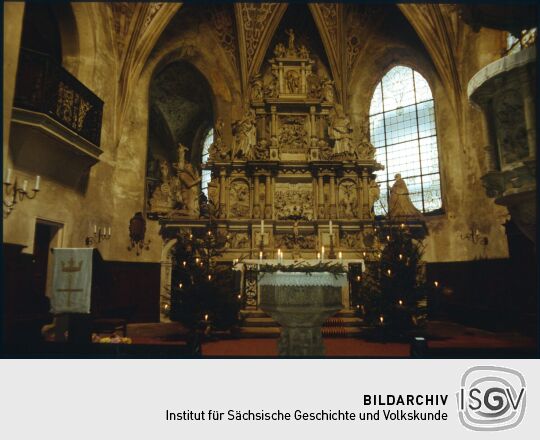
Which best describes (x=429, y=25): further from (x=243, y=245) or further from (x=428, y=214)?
(x=243, y=245)

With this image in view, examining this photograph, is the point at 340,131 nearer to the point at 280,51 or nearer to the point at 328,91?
the point at 328,91

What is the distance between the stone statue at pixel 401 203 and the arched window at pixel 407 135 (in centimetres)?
71

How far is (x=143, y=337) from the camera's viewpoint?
926 centimetres

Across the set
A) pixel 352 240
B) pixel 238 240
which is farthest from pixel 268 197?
pixel 352 240

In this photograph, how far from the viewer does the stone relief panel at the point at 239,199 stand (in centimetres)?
1283

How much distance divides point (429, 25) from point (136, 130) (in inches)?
390

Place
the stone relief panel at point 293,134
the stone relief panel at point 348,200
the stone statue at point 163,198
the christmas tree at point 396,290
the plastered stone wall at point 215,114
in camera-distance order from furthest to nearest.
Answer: the stone relief panel at point 293,134
the stone statue at point 163,198
the stone relief panel at point 348,200
the plastered stone wall at point 215,114
the christmas tree at point 396,290

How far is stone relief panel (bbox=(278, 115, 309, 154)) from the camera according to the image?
1352 centimetres

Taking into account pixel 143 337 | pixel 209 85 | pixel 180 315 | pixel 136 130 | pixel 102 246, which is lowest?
pixel 143 337

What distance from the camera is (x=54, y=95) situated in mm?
7734

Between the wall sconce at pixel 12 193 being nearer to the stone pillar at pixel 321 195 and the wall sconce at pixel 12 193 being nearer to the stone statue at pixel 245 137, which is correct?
the stone statue at pixel 245 137

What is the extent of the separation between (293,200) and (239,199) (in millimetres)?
1733

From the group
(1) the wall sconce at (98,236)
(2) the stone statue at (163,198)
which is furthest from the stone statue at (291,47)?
(1) the wall sconce at (98,236)
